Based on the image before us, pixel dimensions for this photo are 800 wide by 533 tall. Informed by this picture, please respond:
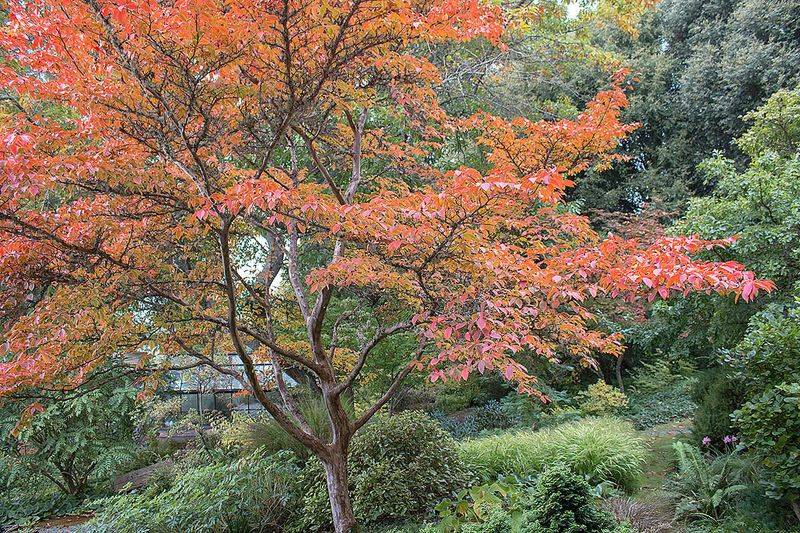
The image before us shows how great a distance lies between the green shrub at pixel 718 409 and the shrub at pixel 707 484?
20 cm

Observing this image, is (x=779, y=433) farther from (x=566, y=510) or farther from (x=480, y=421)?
(x=480, y=421)

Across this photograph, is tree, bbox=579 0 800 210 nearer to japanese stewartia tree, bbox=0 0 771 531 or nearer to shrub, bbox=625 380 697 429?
shrub, bbox=625 380 697 429

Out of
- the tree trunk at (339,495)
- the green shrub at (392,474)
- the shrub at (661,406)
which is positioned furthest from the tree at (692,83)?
the tree trunk at (339,495)

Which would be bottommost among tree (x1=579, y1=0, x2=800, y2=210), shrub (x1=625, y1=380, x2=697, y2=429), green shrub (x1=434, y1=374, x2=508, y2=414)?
shrub (x1=625, y1=380, x2=697, y2=429)

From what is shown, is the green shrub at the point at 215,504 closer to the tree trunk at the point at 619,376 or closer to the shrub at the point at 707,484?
the shrub at the point at 707,484

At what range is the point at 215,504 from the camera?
11.9ft

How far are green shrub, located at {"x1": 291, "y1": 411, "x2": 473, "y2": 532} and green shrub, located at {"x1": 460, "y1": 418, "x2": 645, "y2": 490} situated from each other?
0.41 meters

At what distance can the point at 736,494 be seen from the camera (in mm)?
3289

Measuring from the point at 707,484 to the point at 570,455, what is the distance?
1.02 meters

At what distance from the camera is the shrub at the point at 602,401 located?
21.8ft

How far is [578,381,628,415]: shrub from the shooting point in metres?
6.63

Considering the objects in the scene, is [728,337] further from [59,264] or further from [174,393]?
[174,393]

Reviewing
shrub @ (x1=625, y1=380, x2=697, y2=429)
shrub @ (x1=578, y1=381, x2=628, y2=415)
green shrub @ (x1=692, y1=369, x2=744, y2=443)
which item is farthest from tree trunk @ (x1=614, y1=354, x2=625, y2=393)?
green shrub @ (x1=692, y1=369, x2=744, y2=443)

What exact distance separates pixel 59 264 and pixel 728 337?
5.84 metres
